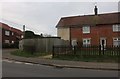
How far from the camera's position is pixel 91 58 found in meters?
24.2

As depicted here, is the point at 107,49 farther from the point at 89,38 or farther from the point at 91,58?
the point at 89,38

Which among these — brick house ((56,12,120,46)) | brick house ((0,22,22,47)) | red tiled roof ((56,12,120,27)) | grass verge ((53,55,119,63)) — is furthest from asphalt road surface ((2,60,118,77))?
brick house ((0,22,22,47))

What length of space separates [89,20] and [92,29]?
87.1 inches

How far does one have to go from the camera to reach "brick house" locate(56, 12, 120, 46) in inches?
1801

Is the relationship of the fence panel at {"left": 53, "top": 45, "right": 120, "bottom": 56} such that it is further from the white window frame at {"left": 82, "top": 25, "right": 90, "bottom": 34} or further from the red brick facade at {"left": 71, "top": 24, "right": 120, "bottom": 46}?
the white window frame at {"left": 82, "top": 25, "right": 90, "bottom": 34}

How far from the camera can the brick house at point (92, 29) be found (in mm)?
45750

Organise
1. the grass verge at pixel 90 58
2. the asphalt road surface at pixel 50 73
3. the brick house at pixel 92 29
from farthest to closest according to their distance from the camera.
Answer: the brick house at pixel 92 29
the grass verge at pixel 90 58
the asphalt road surface at pixel 50 73

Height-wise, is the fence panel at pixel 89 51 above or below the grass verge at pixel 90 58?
above

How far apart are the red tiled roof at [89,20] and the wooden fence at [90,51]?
21.6 meters

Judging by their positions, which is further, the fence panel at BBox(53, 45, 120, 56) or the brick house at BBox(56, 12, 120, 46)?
the brick house at BBox(56, 12, 120, 46)

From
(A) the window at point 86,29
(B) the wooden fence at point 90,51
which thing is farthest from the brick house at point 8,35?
(B) the wooden fence at point 90,51

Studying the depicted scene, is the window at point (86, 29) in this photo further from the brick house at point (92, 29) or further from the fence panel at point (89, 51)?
the fence panel at point (89, 51)

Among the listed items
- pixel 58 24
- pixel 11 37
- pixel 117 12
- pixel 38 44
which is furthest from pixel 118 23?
pixel 11 37

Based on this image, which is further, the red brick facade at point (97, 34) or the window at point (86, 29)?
→ the window at point (86, 29)
